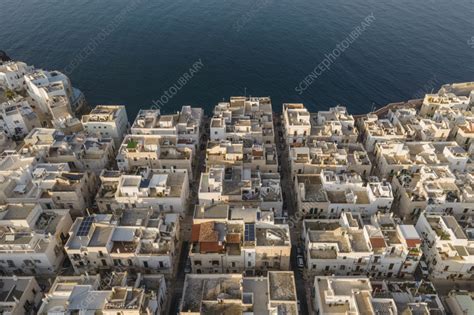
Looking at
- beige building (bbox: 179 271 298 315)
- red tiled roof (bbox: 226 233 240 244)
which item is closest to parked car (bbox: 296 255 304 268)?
beige building (bbox: 179 271 298 315)

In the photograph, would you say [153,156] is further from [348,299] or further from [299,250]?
[348,299]

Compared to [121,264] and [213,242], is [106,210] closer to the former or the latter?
[121,264]

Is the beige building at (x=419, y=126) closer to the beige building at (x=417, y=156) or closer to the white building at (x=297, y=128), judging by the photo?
the beige building at (x=417, y=156)

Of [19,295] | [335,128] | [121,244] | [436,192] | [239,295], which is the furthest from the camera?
[335,128]

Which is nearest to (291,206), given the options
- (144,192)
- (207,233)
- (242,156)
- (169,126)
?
(242,156)

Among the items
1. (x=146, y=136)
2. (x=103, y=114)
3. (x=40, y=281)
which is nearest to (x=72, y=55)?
(x=103, y=114)

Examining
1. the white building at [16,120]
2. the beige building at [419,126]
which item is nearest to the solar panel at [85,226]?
the white building at [16,120]

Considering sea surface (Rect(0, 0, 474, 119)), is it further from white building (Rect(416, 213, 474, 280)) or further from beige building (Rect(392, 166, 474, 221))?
white building (Rect(416, 213, 474, 280))
